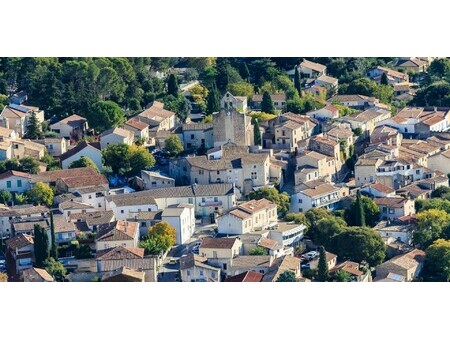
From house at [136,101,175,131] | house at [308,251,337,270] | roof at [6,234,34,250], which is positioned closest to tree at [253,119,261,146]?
house at [136,101,175,131]

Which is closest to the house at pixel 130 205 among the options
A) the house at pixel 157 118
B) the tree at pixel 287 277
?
the tree at pixel 287 277

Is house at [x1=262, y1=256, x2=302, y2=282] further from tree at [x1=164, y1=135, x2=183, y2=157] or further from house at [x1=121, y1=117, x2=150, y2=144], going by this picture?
house at [x1=121, y1=117, x2=150, y2=144]

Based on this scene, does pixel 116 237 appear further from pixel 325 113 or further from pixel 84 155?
pixel 325 113

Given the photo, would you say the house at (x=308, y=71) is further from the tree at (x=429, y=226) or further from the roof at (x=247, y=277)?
the roof at (x=247, y=277)

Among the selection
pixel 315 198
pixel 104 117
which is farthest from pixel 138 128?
pixel 315 198

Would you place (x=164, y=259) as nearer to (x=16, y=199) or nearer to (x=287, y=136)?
(x=16, y=199)

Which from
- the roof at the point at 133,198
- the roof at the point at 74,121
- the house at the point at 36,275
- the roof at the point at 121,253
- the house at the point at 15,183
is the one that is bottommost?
the house at the point at 36,275

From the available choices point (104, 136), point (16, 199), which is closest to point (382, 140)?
point (104, 136)
